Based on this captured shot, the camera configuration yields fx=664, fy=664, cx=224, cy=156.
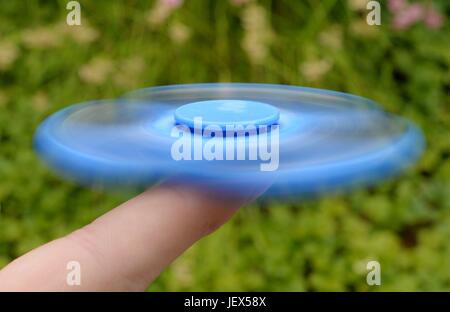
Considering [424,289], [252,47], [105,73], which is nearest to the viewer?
[424,289]

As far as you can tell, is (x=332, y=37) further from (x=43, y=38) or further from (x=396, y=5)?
(x=43, y=38)

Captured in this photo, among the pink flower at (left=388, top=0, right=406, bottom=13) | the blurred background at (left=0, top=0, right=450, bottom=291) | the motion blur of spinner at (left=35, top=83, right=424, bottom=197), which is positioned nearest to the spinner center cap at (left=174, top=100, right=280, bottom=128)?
the motion blur of spinner at (left=35, top=83, right=424, bottom=197)

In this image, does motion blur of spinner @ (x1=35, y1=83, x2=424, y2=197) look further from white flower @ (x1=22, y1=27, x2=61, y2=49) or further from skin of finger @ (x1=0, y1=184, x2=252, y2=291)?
white flower @ (x1=22, y1=27, x2=61, y2=49)

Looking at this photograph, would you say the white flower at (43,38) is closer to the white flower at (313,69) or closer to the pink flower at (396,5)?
the white flower at (313,69)

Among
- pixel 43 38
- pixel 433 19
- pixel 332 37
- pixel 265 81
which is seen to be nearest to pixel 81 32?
pixel 43 38
